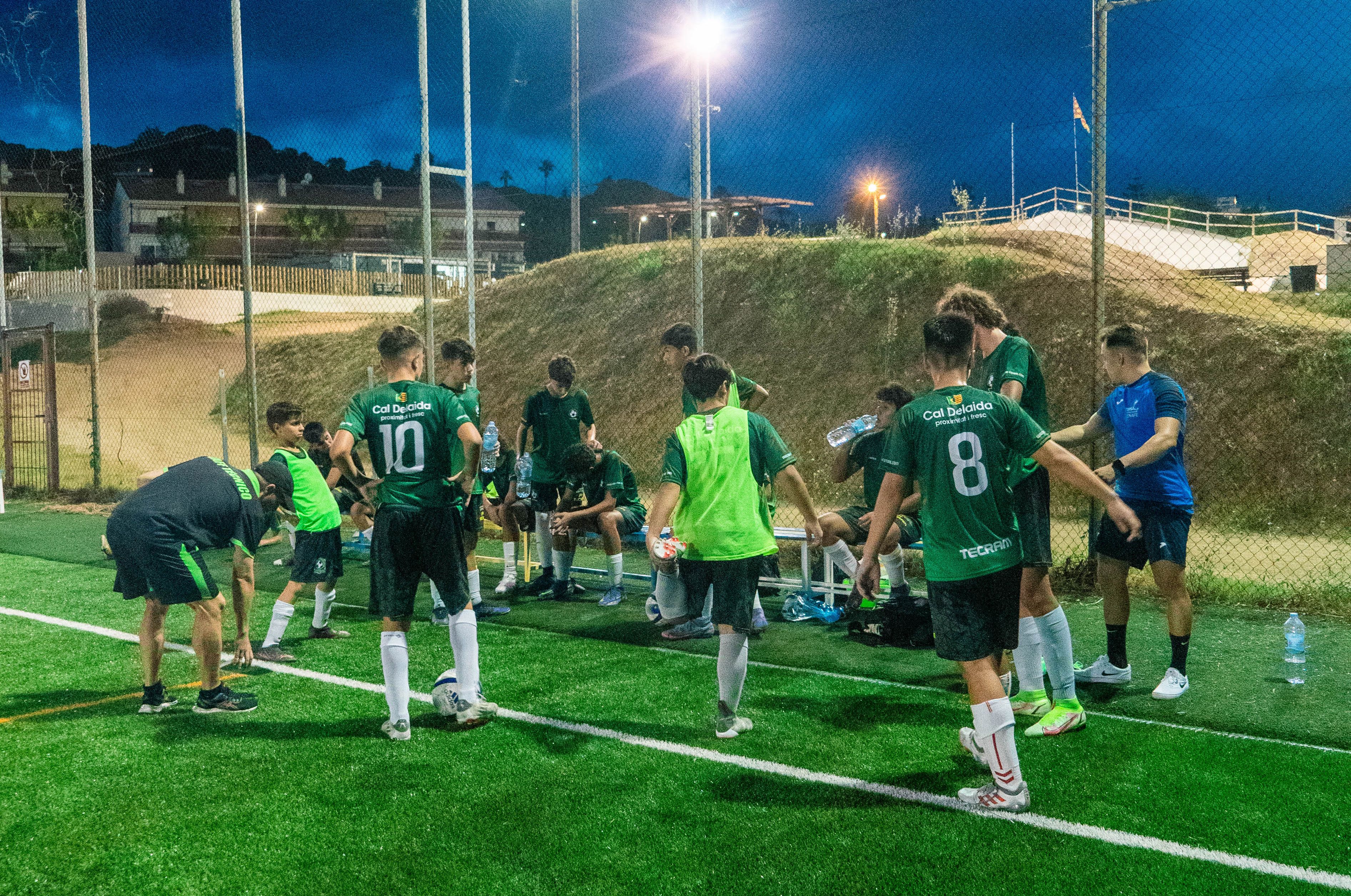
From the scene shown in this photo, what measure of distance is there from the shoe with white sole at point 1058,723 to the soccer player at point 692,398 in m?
2.08

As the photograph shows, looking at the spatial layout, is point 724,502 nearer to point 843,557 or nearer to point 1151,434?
point 1151,434

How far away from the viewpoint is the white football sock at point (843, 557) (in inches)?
292

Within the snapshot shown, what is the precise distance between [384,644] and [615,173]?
11707mm

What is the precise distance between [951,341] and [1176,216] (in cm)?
1459

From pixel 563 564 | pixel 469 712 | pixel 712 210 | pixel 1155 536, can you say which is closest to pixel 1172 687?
pixel 1155 536

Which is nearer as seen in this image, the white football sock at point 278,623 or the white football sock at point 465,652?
the white football sock at point 465,652

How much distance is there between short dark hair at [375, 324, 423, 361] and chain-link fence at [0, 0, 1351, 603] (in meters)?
4.31

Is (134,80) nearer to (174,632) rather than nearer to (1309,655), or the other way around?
(174,632)

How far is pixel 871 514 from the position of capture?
7.58 m

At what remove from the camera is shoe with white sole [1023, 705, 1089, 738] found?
16.4ft

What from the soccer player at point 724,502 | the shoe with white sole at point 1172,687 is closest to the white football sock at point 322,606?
the soccer player at point 724,502

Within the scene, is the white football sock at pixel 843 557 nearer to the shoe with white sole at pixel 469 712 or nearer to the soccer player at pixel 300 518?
the shoe with white sole at pixel 469 712

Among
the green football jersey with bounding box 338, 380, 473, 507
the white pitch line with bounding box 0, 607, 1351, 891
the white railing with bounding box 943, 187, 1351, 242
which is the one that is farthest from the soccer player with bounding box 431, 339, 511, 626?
the white railing with bounding box 943, 187, 1351, 242

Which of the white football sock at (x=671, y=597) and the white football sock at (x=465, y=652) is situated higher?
the white football sock at (x=671, y=597)
